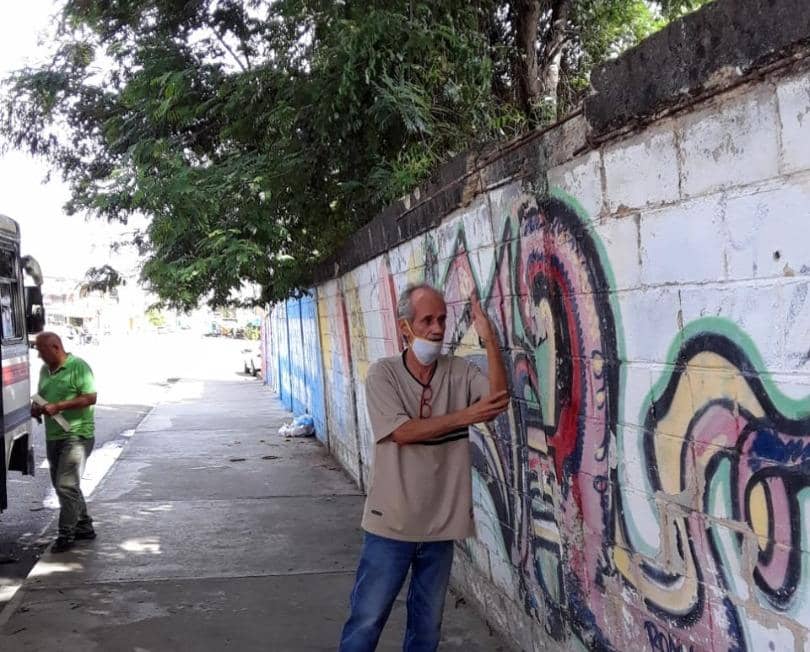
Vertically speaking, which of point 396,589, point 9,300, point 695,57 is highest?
point 695,57

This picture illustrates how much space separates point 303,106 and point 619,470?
573cm

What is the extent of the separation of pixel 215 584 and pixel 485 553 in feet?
6.29

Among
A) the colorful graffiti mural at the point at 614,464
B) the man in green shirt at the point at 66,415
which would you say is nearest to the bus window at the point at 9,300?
the man in green shirt at the point at 66,415

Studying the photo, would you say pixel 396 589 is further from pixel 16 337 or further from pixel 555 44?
pixel 555 44

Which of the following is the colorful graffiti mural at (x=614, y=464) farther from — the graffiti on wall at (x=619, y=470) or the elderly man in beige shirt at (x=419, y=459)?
the elderly man in beige shirt at (x=419, y=459)

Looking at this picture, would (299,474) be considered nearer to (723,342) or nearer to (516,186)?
(516,186)

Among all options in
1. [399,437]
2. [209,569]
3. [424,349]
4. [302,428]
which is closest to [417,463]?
[399,437]

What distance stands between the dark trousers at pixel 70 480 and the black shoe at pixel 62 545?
3 centimetres

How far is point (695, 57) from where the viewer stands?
2.39 m

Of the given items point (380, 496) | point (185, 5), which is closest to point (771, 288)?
point (380, 496)

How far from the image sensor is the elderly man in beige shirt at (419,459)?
10.7 ft

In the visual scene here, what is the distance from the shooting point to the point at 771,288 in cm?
209

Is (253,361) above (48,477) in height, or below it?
above

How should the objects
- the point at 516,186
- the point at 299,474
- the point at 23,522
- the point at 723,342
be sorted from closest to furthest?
1. the point at 723,342
2. the point at 516,186
3. the point at 23,522
4. the point at 299,474
